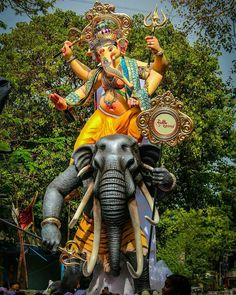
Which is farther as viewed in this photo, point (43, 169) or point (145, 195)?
point (43, 169)

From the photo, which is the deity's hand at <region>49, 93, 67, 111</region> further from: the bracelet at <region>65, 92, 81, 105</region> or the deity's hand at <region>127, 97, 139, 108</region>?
the deity's hand at <region>127, 97, 139, 108</region>

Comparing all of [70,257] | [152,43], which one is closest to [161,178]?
[70,257]

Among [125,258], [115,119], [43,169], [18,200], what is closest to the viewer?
[125,258]

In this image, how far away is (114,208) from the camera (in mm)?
9125

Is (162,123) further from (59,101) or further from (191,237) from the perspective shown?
(191,237)


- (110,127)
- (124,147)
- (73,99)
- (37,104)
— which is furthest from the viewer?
(37,104)

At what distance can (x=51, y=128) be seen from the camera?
21.3 metres

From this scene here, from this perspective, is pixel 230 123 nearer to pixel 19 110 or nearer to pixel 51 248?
pixel 19 110

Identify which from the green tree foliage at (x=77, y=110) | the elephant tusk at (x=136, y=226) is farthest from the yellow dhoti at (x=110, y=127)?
the green tree foliage at (x=77, y=110)

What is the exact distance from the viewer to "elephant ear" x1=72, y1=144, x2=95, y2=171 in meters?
9.72

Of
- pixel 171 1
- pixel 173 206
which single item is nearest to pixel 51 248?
pixel 171 1

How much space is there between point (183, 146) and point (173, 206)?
2755mm

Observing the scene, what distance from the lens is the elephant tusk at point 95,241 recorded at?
9.10 m

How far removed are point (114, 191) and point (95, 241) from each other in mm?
726
